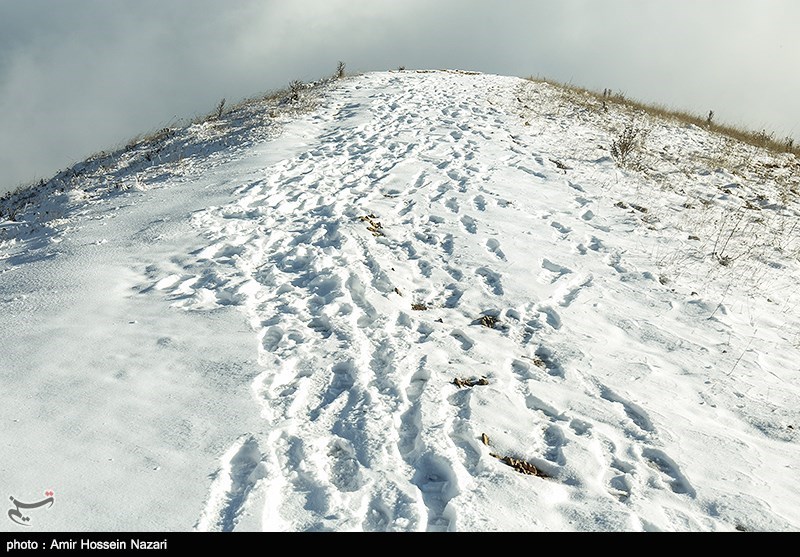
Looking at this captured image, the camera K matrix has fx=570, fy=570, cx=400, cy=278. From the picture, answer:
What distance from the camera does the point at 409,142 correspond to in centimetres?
1252

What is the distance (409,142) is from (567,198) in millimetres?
4120

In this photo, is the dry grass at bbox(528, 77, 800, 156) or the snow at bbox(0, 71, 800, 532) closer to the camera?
the snow at bbox(0, 71, 800, 532)

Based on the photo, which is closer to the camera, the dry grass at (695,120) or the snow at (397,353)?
the snow at (397,353)

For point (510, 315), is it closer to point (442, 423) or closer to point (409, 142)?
point (442, 423)

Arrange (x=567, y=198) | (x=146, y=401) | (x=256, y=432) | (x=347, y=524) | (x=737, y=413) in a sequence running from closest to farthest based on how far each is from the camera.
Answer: (x=347, y=524), (x=256, y=432), (x=146, y=401), (x=737, y=413), (x=567, y=198)

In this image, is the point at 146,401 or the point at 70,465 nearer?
the point at 70,465

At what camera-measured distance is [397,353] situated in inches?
193

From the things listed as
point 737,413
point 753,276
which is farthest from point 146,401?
point 753,276

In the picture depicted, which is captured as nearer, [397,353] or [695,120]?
[397,353]

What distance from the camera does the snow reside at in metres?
3.36

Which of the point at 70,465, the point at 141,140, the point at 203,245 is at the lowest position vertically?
the point at 141,140

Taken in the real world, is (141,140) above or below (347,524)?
below

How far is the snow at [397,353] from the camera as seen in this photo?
336cm

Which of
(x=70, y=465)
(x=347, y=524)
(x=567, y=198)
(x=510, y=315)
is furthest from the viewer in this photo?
(x=567, y=198)
